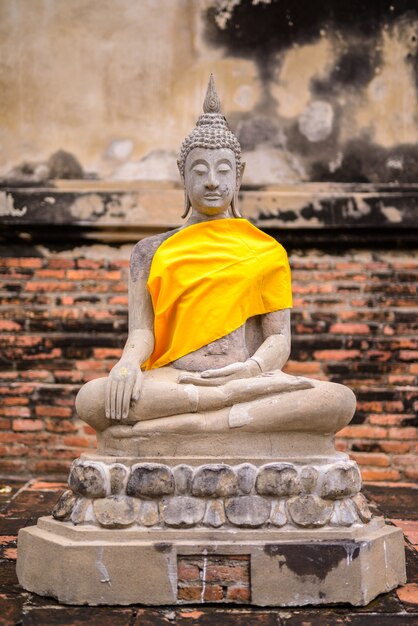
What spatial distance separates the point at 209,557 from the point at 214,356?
82 centimetres

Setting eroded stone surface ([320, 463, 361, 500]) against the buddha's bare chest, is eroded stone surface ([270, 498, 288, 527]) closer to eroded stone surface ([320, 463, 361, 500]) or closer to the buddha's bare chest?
eroded stone surface ([320, 463, 361, 500])

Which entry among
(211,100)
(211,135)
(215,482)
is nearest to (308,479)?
(215,482)

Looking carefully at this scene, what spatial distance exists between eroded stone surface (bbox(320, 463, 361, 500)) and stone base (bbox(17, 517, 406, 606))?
14 cm

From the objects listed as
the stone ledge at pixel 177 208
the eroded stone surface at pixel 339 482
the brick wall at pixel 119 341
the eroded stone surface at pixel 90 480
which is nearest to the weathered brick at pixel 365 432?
the brick wall at pixel 119 341

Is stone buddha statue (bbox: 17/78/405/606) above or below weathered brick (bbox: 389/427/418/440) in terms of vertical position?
above

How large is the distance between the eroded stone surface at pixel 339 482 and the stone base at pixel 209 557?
14 cm

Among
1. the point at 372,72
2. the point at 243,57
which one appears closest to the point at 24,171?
the point at 243,57

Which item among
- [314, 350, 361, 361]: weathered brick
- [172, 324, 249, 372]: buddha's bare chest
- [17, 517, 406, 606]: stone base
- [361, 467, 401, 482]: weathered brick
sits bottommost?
[361, 467, 401, 482]: weathered brick

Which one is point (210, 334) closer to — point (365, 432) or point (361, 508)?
point (361, 508)

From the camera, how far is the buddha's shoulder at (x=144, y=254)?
3689mm

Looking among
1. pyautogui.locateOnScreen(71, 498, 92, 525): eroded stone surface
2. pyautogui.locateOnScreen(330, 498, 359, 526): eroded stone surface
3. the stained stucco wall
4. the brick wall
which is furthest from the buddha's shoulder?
the stained stucco wall

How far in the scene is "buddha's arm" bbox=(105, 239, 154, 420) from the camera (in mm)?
3271

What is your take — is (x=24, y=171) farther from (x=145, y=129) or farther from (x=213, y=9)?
(x=213, y=9)

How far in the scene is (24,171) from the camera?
5.87 metres
